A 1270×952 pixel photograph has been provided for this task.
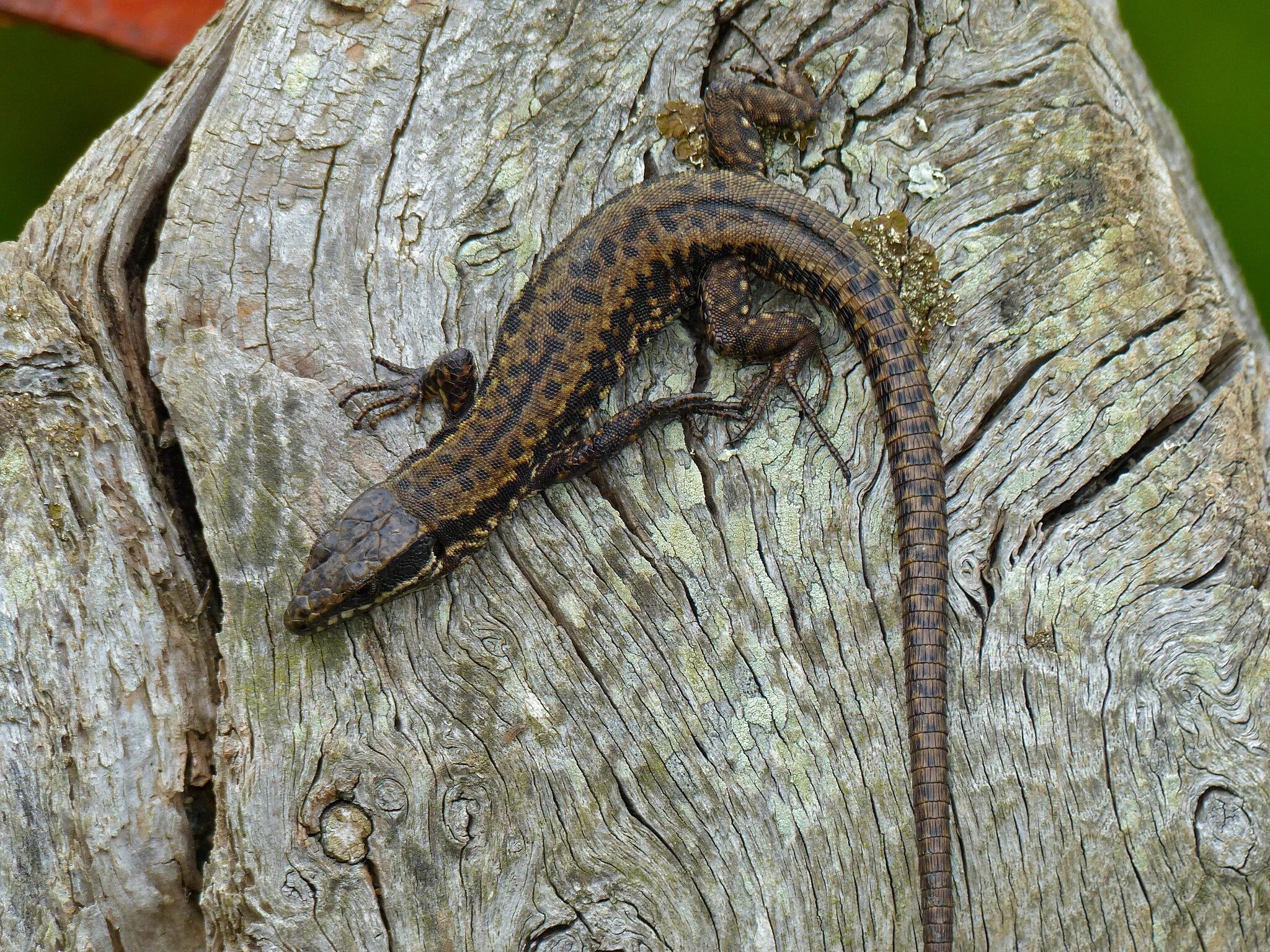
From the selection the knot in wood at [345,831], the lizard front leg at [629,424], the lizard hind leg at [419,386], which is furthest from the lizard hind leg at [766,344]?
the knot in wood at [345,831]

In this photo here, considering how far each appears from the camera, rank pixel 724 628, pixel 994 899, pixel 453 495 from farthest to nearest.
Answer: pixel 453 495 < pixel 724 628 < pixel 994 899

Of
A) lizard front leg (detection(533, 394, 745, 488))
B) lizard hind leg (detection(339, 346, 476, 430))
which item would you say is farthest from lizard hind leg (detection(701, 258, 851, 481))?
lizard hind leg (detection(339, 346, 476, 430))

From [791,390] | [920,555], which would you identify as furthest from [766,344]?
[920,555]

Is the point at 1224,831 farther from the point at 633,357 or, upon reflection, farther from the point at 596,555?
the point at 633,357

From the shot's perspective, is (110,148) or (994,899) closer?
(994,899)

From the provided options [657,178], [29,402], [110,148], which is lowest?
[29,402]

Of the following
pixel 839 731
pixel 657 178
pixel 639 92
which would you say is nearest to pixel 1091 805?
pixel 839 731

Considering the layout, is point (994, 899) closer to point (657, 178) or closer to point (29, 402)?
point (657, 178)

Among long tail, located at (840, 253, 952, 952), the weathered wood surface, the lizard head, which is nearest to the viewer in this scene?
long tail, located at (840, 253, 952, 952)

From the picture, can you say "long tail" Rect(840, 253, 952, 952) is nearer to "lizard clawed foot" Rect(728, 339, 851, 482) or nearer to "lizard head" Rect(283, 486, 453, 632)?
"lizard clawed foot" Rect(728, 339, 851, 482)
